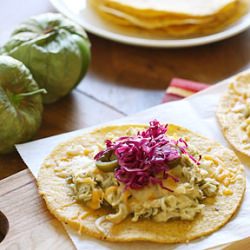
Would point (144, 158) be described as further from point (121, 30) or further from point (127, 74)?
point (121, 30)

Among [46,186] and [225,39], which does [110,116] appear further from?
[225,39]

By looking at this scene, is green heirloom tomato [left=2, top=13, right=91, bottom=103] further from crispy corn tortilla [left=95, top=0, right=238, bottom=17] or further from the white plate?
crispy corn tortilla [left=95, top=0, right=238, bottom=17]

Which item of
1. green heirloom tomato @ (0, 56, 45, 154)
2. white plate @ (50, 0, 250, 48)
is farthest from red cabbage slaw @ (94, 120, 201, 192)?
white plate @ (50, 0, 250, 48)

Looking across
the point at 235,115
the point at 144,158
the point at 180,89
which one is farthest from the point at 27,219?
the point at 180,89

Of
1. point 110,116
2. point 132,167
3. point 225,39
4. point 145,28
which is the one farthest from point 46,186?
point 225,39

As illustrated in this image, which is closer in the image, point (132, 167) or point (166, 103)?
point (132, 167)

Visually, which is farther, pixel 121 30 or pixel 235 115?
pixel 121 30

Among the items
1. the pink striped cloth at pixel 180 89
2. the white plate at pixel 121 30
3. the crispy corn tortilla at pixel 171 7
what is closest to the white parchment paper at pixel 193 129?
the pink striped cloth at pixel 180 89
